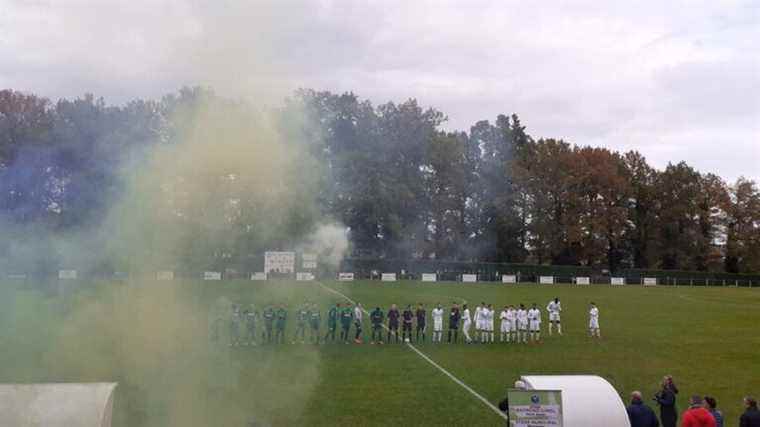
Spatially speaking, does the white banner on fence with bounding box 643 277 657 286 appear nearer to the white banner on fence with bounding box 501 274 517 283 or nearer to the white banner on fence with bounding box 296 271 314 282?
the white banner on fence with bounding box 501 274 517 283

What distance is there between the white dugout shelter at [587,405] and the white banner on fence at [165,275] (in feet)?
36.8

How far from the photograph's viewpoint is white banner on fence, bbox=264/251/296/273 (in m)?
19.8

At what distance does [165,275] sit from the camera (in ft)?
59.6

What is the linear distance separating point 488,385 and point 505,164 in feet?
138

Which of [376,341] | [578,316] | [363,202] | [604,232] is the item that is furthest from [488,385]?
[604,232]

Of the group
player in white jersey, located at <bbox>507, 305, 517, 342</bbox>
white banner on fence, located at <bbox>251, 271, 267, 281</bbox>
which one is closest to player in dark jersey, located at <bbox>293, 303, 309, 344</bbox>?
white banner on fence, located at <bbox>251, 271, 267, 281</bbox>

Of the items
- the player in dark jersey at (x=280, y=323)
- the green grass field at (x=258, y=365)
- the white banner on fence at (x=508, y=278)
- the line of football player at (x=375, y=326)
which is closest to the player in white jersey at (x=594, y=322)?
the line of football player at (x=375, y=326)

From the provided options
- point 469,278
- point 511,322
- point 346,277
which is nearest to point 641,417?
point 511,322

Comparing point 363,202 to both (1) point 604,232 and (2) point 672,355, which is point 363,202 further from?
(1) point 604,232

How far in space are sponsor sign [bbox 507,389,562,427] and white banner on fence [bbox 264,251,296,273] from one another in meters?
11.2

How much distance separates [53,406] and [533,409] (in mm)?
6636

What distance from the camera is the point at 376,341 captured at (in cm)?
2489

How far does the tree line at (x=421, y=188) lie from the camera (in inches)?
685

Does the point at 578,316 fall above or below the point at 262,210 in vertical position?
below
